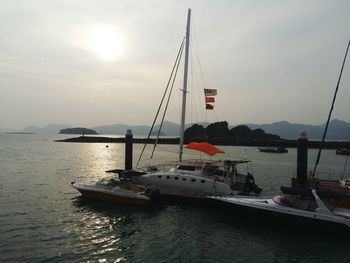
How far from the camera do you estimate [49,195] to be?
93.2 ft

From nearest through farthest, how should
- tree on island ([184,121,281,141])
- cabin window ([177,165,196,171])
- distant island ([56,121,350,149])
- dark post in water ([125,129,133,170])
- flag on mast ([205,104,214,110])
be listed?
cabin window ([177,165,196,171]) < flag on mast ([205,104,214,110]) < dark post in water ([125,129,133,170]) < distant island ([56,121,350,149]) < tree on island ([184,121,281,141])

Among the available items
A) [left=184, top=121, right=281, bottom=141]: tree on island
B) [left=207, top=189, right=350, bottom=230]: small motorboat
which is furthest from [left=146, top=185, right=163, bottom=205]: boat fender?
[left=184, top=121, right=281, bottom=141]: tree on island

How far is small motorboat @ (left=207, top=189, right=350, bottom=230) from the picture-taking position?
1919cm

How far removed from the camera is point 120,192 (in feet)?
82.0

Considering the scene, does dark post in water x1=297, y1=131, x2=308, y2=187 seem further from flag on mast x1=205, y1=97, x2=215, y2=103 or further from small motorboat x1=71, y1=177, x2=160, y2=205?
small motorboat x1=71, y1=177, x2=160, y2=205

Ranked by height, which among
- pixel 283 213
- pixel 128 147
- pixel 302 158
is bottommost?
pixel 283 213

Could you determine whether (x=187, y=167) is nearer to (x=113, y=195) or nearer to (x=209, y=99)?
(x=113, y=195)

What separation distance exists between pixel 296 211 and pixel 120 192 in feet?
39.9

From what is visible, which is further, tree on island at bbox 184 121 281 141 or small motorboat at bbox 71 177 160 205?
tree on island at bbox 184 121 281 141

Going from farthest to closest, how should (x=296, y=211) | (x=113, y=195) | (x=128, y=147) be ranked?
(x=128, y=147)
(x=113, y=195)
(x=296, y=211)

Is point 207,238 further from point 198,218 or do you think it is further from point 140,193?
point 140,193

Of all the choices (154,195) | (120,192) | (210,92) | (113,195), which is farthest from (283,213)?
(210,92)

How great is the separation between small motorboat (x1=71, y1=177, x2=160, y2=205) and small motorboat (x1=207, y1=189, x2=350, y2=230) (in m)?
5.96

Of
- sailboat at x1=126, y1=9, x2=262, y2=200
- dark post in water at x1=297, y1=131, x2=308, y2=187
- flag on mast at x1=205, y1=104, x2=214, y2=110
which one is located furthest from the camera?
flag on mast at x1=205, y1=104, x2=214, y2=110
